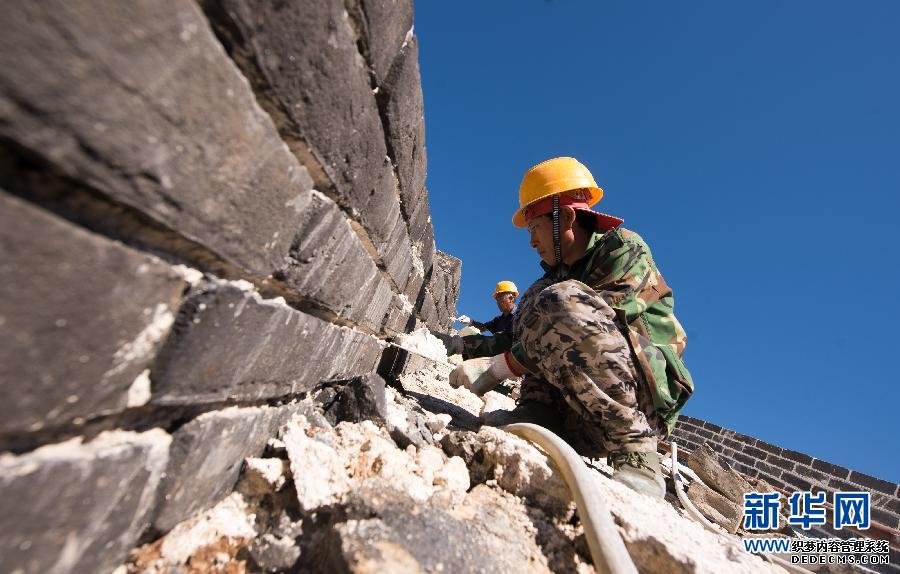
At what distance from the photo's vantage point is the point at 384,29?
1.20m

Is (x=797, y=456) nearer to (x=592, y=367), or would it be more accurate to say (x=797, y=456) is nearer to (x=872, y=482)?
(x=872, y=482)

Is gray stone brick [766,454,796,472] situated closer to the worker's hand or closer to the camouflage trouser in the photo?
the camouflage trouser

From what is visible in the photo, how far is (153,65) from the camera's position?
575mm

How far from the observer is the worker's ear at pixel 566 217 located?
110 inches

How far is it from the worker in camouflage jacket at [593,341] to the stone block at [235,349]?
1.29 meters

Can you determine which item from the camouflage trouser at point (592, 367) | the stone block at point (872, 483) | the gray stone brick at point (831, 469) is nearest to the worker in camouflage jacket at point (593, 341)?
the camouflage trouser at point (592, 367)

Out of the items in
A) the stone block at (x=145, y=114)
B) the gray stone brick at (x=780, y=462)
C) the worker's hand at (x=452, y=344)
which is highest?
the gray stone brick at (x=780, y=462)

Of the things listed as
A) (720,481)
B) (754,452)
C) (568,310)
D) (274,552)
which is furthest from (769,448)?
(274,552)

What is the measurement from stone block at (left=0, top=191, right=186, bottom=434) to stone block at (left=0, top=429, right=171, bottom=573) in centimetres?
6

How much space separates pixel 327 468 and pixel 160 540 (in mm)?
378

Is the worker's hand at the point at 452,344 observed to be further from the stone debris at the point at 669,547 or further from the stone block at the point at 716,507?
the stone block at the point at 716,507

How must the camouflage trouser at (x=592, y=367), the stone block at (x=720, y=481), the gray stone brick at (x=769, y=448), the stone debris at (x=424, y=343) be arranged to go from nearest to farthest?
the camouflage trouser at (x=592, y=367) → the stone debris at (x=424, y=343) → the stone block at (x=720, y=481) → the gray stone brick at (x=769, y=448)

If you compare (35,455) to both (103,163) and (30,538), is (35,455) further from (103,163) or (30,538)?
(103,163)

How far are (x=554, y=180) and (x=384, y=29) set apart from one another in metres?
1.99
